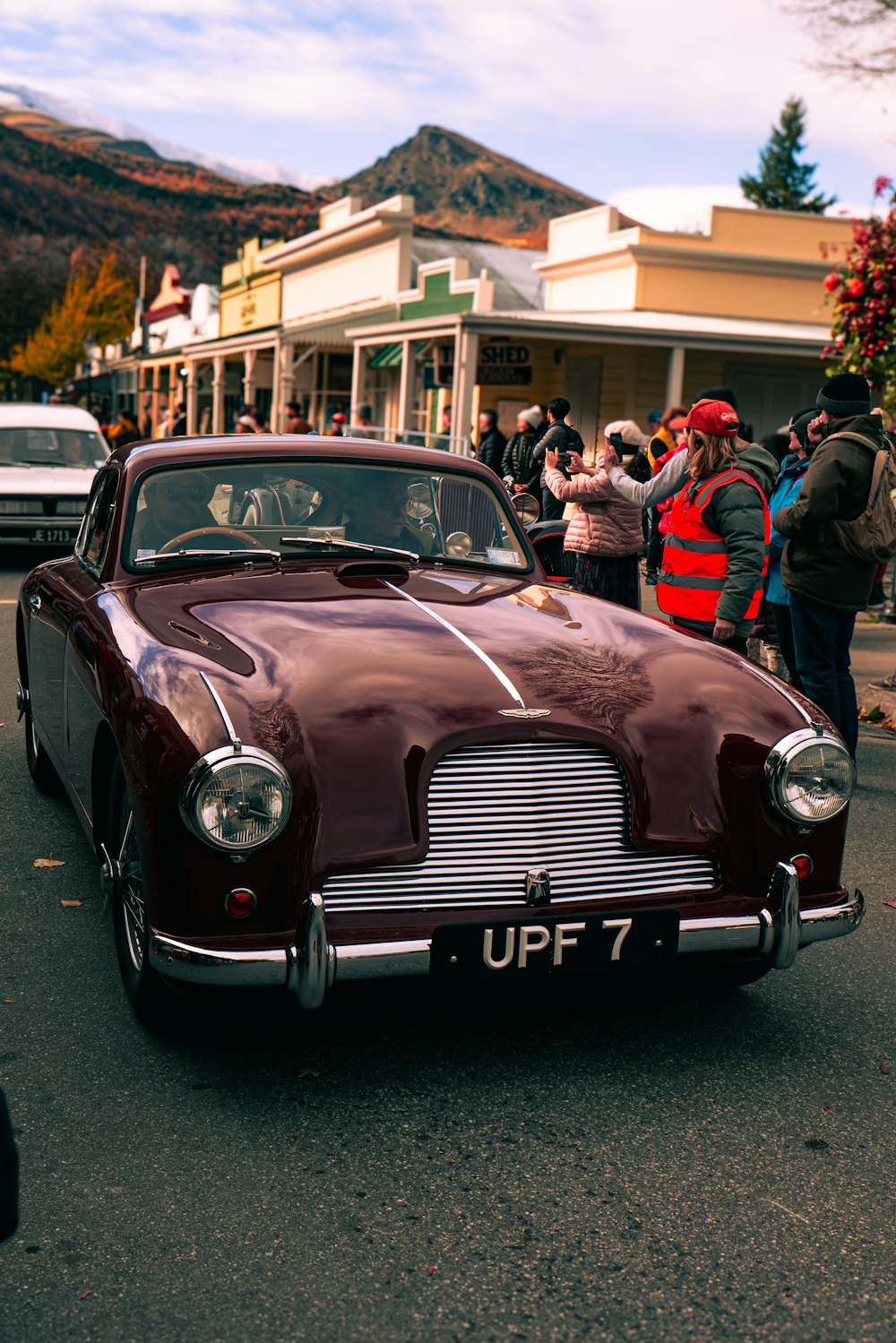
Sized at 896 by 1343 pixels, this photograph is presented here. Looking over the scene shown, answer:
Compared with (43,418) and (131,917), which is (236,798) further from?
(43,418)

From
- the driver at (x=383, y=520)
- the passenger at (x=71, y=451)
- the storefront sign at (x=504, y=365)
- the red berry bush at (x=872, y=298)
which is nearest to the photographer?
the driver at (x=383, y=520)

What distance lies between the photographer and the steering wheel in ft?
15.9

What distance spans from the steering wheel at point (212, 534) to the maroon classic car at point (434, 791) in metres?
0.30

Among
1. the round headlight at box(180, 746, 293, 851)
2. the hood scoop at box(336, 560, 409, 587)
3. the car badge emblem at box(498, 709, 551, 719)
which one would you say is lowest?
the round headlight at box(180, 746, 293, 851)

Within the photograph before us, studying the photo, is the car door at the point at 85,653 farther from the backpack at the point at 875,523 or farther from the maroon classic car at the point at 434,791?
the backpack at the point at 875,523

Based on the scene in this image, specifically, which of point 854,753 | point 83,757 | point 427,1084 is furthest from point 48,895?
point 854,753

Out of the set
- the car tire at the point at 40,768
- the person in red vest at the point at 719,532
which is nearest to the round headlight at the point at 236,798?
the car tire at the point at 40,768

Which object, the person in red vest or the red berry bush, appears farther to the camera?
the red berry bush

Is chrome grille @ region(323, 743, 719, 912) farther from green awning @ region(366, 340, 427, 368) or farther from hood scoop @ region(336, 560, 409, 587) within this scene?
green awning @ region(366, 340, 427, 368)

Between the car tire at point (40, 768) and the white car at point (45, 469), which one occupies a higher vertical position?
the white car at point (45, 469)

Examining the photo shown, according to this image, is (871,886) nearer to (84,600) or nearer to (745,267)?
(84,600)

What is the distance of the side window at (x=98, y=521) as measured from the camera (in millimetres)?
5147

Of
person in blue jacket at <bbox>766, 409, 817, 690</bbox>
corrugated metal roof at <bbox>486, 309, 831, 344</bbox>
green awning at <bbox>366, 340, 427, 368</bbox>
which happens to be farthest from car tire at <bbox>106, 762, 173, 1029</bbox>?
green awning at <bbox>366, 340, 427, 368</bbox>

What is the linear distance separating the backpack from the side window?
3.26 m
